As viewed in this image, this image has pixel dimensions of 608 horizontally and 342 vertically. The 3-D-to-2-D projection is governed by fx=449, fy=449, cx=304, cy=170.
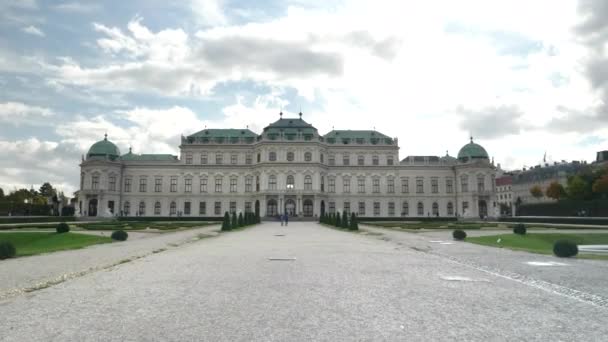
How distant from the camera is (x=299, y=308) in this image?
716 cm

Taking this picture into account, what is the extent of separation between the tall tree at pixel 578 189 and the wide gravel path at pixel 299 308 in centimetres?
7608

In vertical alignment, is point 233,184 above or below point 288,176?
below

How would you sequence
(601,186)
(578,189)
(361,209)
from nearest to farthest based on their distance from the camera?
(601,186), (578,189), (361,209)

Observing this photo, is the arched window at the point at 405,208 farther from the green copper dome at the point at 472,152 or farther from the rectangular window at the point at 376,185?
the green copper dome at the point at 472,152

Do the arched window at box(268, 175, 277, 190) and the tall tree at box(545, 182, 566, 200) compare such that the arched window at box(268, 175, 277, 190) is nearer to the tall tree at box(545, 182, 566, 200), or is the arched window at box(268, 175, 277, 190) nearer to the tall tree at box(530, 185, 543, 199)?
the tall tree at box(545, 182, 566, 200)

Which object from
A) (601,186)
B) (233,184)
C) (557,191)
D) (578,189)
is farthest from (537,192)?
(233,184)

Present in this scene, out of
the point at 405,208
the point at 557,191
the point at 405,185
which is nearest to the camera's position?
the point at 405,208

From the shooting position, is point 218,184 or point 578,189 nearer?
point 578,189

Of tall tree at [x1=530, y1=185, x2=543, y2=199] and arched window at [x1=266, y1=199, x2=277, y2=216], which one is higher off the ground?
tall tree at [x1=530, y1=185, x2=543, y2=199]

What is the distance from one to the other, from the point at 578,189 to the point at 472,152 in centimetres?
1837

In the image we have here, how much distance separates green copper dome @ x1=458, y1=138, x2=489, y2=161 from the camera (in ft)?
254

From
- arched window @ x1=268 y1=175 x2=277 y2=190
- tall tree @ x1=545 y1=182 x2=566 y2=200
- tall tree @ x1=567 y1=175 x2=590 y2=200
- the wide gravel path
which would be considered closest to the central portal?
arched window @ x1=268 y1=175 x2=277 y2=190

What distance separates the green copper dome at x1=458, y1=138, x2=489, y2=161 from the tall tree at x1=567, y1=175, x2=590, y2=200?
15.5 metres

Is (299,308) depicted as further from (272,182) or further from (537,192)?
(537,192)
